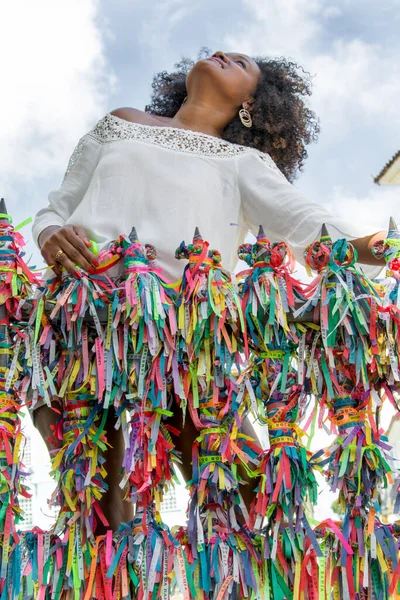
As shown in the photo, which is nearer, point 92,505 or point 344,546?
point 344,546

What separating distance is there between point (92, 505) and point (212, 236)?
25.6 inches

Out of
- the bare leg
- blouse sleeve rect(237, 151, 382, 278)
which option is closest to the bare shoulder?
blouse sleeve rect(237, 151, 382, 278)

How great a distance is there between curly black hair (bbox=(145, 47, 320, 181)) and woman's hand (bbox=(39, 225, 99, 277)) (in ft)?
2.03

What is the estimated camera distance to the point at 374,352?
4.33 feet

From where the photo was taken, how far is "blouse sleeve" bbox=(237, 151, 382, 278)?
154cm

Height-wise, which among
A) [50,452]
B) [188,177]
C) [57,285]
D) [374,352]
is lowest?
[50,452]

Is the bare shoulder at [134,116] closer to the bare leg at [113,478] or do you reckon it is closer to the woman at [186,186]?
the woman at [186,186]

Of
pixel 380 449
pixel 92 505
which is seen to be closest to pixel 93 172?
pixel 92 505

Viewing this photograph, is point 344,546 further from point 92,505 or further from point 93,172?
point 93,172

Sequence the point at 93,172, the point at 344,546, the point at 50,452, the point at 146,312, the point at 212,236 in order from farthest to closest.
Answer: the point at 93,172 → the point at 212,236 → the point at 50,452 → the point at 146,312 → the point at 344,546

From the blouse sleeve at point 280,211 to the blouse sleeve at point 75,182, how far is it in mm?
374

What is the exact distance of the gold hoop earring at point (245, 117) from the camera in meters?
1.88

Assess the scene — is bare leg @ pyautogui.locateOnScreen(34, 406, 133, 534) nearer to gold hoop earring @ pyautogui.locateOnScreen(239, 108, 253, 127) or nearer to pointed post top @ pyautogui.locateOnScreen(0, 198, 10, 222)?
pointed post top @ pyautogui.locateOnScreen(0, 198, 10, 222)

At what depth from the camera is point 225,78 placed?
187 cm
